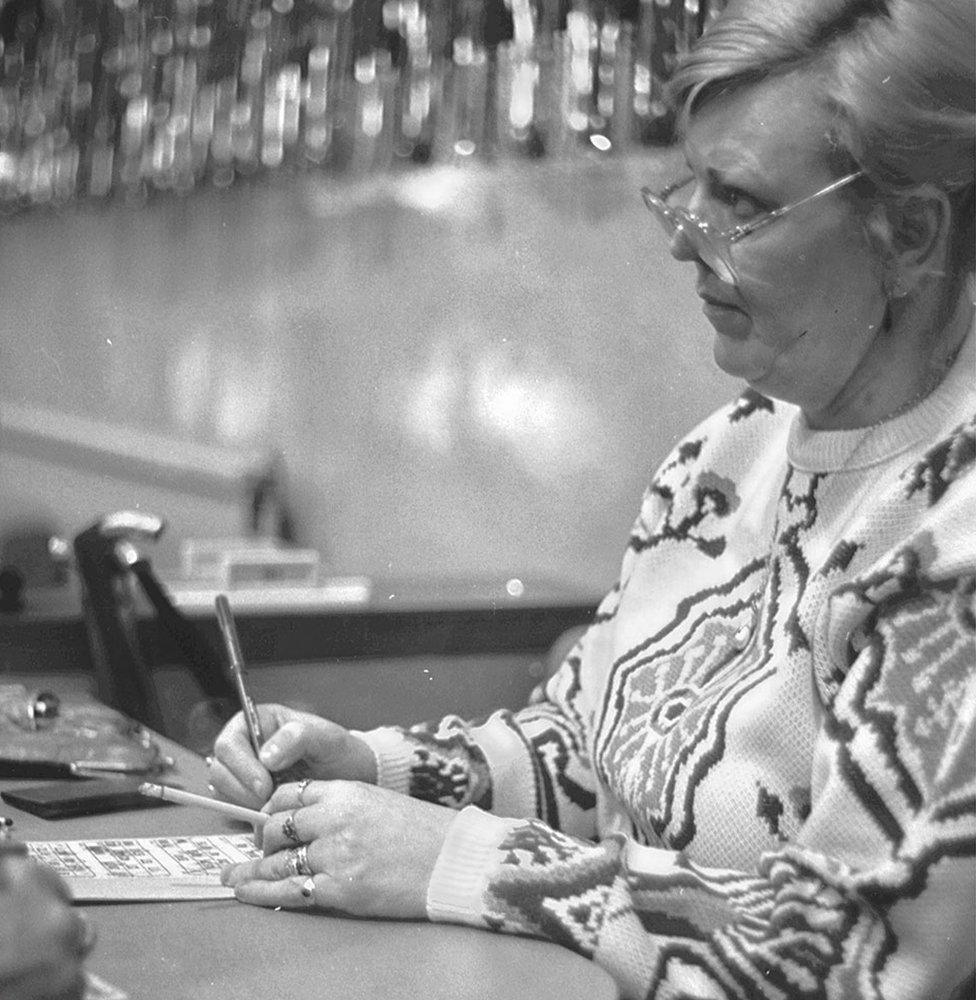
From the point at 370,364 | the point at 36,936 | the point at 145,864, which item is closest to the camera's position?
the point at 36,936

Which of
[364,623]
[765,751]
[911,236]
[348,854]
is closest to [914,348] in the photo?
[911,236]

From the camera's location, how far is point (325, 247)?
3.90 metres

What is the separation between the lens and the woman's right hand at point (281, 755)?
1.33m

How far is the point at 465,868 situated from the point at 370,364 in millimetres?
2683

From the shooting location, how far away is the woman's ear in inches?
46.4

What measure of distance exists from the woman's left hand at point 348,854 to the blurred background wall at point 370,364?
0.73 metres

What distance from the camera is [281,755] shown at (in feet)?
4.37

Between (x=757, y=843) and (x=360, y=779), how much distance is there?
0.39m

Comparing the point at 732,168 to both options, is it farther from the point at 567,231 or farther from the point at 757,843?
the point at 567,231

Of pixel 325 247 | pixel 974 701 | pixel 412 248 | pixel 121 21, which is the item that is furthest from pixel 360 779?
pixel 325 247

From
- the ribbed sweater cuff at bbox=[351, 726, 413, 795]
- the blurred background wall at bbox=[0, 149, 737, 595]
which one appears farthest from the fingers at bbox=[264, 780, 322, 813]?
the blurred background wall at bbox=[0, 149, 737, 595]

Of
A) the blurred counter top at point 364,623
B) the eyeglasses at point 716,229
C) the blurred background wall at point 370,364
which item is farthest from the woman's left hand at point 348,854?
the blurred counter top at point 364,623

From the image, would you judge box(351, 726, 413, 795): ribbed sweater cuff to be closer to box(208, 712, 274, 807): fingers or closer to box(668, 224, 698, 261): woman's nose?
box(208, 712, 274, 807): fingers

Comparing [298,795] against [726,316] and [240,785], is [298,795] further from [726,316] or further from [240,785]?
[726,316]
